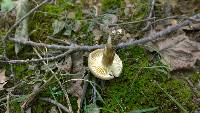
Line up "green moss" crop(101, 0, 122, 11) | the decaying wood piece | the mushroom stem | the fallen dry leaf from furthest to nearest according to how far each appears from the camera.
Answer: "green moss" crop(101, 0, 122, 11)
the decaying wood piece
the fallen dry leaf
the mushroom stem

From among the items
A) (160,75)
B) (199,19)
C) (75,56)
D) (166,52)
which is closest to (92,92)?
(75,56)

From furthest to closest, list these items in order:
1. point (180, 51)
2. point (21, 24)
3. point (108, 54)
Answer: point (21, 24)
point (180, 51)
point (108, 54)

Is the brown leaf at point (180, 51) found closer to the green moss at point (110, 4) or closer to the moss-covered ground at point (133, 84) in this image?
the moss-covered ground at point (133, 84)

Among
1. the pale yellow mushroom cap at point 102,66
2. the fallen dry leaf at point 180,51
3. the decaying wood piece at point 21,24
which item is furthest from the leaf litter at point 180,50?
the decaying wood piece at point 21,24

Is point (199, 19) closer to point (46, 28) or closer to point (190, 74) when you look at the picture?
point (190, 74)

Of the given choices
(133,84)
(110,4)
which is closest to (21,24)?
(110,4)

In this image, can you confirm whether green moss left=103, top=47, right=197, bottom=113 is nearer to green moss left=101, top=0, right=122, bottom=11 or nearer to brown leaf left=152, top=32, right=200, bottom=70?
brown leaf left=152, top=32, right=200, bottom=70

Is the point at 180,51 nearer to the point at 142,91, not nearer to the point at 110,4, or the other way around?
the point at 142,91

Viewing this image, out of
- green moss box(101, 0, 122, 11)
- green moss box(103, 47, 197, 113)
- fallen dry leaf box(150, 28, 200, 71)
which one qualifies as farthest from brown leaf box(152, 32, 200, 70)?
green moss box(101, 0, 122, 11)
